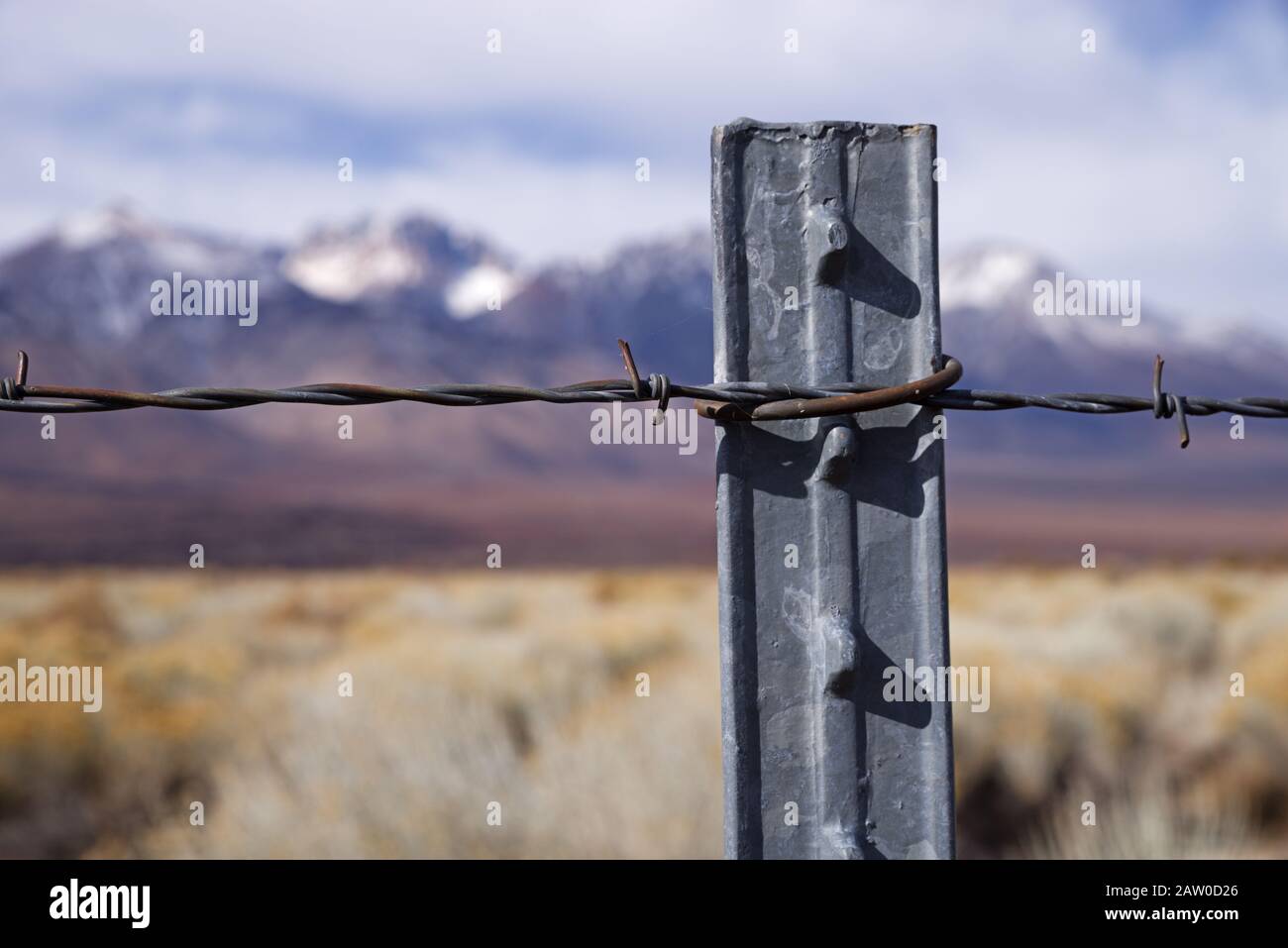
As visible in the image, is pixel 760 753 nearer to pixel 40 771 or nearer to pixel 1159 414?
pixel 1159 414

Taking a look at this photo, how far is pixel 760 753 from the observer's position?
1.64 m

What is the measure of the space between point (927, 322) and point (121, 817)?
Answer: 8.92 metres

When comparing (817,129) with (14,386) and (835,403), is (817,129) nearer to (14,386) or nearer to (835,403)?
(835,403)

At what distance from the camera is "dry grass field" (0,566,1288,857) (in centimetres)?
646

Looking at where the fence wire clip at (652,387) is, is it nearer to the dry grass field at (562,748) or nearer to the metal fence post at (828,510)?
the metal fence post at (828,510)

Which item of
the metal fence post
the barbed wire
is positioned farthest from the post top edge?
the barbed wire

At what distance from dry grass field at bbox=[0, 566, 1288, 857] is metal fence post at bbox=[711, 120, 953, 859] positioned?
4742 millimetres

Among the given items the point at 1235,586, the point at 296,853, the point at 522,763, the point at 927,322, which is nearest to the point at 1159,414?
the point at 927,322

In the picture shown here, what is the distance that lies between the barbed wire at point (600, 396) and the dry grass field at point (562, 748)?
196 inches

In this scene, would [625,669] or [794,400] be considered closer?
[794,400]
